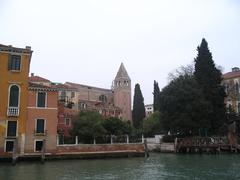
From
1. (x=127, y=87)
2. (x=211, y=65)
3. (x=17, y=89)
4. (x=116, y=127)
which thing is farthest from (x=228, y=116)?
(x=127, y=87)

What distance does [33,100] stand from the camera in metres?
28.1

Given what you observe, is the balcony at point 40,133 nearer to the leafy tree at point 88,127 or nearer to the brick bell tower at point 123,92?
the leafy tree at point 88,127

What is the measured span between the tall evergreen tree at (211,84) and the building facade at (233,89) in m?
8.91

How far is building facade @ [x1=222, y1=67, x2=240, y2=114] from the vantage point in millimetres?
47844

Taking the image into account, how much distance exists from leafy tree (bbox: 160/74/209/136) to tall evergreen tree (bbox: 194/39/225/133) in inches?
42.1

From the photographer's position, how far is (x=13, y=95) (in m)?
27.4

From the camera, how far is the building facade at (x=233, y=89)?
157ft

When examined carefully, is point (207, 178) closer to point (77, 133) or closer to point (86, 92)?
point (77, 133)

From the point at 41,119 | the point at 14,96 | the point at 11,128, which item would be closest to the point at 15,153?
the point at 11,128

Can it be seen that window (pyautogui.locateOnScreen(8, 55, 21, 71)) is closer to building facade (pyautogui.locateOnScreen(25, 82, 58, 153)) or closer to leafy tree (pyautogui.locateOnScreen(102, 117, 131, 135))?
building facade (pyautogui.locateOnScreen(25, 82, 58, 153))

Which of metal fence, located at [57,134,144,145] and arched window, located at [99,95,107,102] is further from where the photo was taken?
arched window, located at [99,95,107,102]

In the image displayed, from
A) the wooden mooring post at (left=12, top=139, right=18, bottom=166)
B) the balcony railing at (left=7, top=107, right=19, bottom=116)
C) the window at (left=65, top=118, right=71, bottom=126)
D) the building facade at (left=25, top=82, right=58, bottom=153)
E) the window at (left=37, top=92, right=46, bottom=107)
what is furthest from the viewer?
the window at (left=65, top=118, right=71, bottom=126)

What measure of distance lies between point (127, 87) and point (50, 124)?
146 ft

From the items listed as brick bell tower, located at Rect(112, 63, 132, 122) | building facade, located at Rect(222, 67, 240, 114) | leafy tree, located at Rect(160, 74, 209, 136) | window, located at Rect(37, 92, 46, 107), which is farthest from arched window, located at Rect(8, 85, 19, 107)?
brick bell tower, located at Rect(112, 63, 132, 122)
